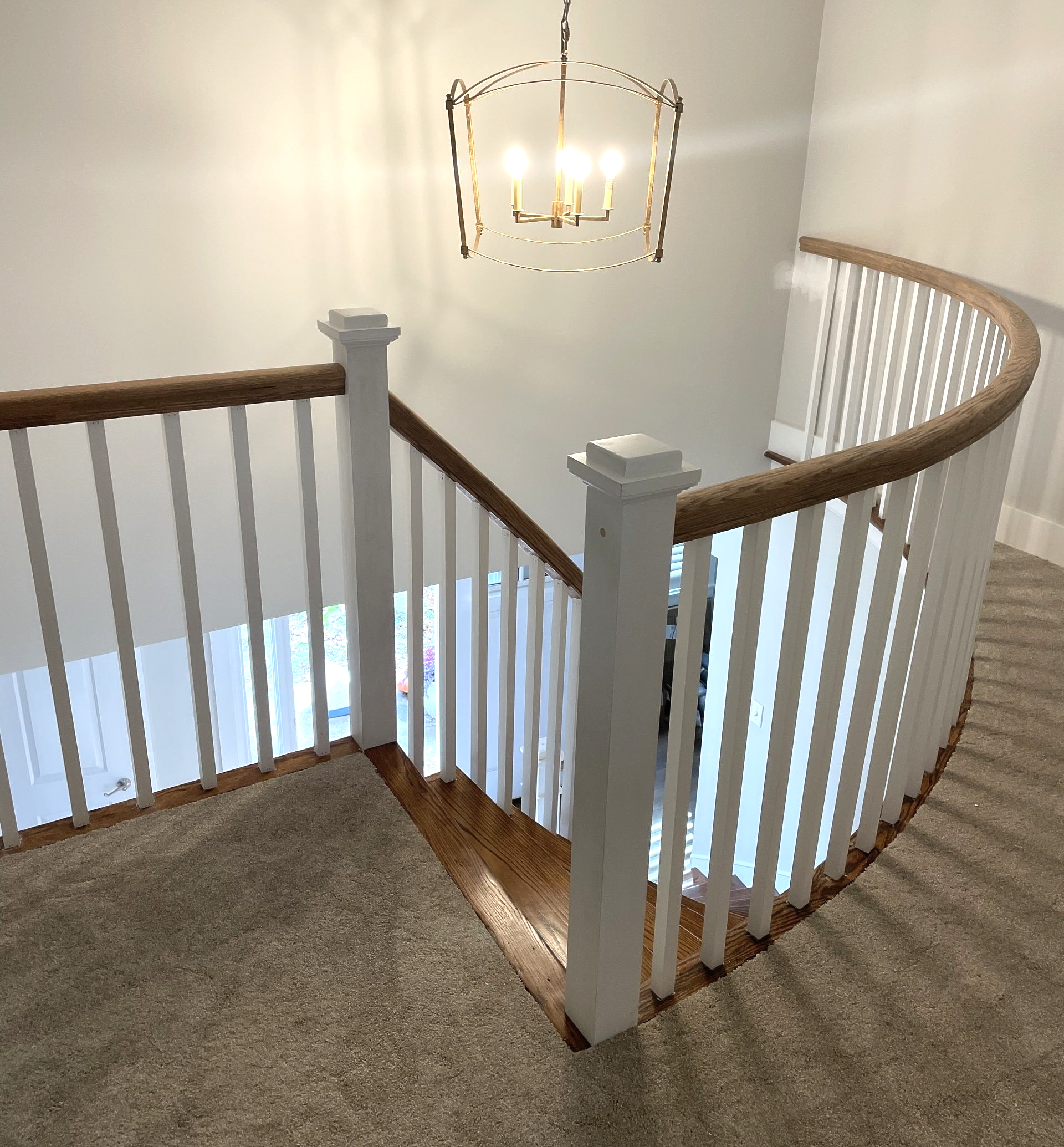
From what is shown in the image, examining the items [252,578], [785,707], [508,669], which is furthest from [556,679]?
[785,707]

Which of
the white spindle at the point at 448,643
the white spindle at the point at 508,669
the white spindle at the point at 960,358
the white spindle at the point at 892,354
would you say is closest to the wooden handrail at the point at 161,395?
the white spindle at the point at 448,643

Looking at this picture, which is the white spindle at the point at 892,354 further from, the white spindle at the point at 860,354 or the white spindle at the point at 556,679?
the white spindle at the point at 556,679

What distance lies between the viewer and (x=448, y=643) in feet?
7.36

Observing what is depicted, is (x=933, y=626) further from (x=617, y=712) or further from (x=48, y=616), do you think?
(x=48, y=616)

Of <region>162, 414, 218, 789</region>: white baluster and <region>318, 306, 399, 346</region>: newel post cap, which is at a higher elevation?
<region>318, 306, 399, 346</region>: newel post cap

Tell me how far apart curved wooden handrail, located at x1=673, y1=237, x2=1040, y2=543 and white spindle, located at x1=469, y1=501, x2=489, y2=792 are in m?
0.82

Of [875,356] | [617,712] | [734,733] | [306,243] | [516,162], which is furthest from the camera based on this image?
[875,356]

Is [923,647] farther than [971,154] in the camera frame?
No

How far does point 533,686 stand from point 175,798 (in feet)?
2.87

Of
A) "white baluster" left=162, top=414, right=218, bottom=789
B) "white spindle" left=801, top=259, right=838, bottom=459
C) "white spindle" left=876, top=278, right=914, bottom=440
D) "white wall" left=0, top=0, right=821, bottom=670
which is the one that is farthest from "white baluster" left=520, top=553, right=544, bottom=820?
"white spindle" left=801, top=259, right=838, bottom=459

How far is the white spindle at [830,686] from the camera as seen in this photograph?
1506mm

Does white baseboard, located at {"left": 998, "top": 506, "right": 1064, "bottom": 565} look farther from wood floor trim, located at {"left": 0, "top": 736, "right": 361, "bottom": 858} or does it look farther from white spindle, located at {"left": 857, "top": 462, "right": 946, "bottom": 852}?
wood floor trim, located at {"left": 0, "top": 736, "right": 361, "bottom": 858}

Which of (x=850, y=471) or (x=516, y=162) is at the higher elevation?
(x=516, y=162)

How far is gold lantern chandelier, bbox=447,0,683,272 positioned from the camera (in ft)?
10.1
